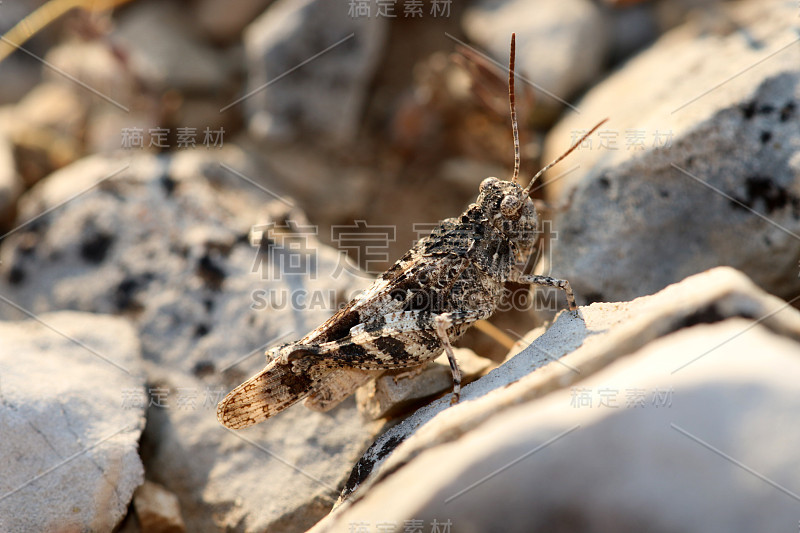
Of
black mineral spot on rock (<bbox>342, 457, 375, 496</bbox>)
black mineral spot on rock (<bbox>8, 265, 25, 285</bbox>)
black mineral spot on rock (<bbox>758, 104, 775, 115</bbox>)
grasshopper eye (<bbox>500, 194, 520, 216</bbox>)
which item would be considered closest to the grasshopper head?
grasshopper eye (<bbox>500, 194, 520, 216</bbox>)

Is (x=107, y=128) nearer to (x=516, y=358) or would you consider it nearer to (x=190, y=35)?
(x=190, y=35)

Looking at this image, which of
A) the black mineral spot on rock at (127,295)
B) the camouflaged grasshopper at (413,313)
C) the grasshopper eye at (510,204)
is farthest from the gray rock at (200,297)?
the grasshopper eye at (510,204)

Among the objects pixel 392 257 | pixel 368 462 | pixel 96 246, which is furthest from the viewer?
pixel 392 257

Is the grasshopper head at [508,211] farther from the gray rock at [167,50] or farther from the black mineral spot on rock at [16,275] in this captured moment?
the gray rock at [167,50]

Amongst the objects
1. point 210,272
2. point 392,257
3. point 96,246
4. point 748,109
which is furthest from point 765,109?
point 96,246

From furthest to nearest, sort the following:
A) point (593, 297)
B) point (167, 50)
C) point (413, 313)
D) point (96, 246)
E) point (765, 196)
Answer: point (167, 50), point (96, 246), point (593, 297), point (765, 196), point (413, 313)

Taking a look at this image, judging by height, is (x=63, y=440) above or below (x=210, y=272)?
below

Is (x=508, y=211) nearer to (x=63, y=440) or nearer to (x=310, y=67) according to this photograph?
(x=63, y=440)

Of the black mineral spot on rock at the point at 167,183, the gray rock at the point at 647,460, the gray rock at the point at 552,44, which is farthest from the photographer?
the gray rock at the point at 552,44

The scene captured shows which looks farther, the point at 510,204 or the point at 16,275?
the point at 16,275
